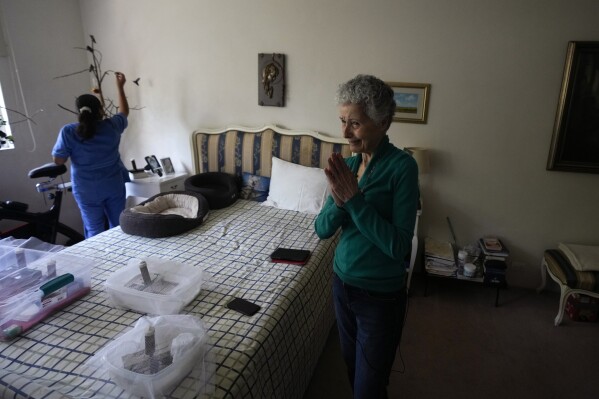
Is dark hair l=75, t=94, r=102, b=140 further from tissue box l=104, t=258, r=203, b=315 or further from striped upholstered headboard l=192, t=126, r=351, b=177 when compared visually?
tissue box l=104, t=258, r=203, b=315

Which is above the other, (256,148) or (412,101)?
(412,101)

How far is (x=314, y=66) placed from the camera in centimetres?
289

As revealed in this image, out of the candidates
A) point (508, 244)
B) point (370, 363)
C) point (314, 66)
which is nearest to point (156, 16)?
point (314, 66)

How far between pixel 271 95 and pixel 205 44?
0.82 meters

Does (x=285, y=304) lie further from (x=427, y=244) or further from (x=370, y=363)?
(x=427, y=244)

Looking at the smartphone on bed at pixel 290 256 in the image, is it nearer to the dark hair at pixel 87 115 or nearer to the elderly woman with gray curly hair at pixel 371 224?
the elderly woman with gray curly hair at pixel 371 224

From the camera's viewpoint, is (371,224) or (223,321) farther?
(223,321)

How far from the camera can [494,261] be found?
2564 mm

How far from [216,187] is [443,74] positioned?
6.99 feet

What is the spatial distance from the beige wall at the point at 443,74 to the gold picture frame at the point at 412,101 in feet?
0.18

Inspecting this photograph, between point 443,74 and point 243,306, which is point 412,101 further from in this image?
point 243,306

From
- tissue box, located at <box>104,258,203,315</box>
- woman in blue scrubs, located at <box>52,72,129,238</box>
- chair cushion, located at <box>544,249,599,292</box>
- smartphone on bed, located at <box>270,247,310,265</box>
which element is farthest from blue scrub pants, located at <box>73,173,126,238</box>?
chair cushion, located at <box>544,249,599,292</box>

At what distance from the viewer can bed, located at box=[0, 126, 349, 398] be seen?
113cm

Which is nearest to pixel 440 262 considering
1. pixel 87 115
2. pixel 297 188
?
pixel 297 188
